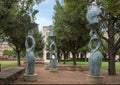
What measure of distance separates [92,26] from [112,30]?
7.31 meters

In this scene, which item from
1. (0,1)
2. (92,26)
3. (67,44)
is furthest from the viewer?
(67,44)

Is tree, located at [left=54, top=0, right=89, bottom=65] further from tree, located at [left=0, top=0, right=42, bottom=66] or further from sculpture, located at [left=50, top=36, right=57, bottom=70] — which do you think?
tree, located at [left=0, top=0, right=42, bottom=66]

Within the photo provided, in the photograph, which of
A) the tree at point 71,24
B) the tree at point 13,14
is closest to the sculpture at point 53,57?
the tree at point 71,24

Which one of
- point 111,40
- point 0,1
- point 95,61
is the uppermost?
point 0,1


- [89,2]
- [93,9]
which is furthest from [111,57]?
[93,9]

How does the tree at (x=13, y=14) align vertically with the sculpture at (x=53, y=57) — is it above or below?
above

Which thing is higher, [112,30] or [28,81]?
[112,30]

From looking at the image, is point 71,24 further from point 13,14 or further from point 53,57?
point 13,14

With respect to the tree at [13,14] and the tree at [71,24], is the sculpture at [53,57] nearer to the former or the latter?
the tree at [71,24]

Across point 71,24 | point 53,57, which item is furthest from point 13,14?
point 53,57

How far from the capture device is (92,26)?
1686cm

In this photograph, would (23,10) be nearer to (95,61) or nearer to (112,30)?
(112,30)

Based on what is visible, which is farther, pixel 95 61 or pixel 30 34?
pixel 30 34

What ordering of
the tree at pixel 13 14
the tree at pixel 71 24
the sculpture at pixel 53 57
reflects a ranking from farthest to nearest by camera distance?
the sculpture at pixel 53 57
the tree at pixel 71 24
the tree at pixel 13 14
